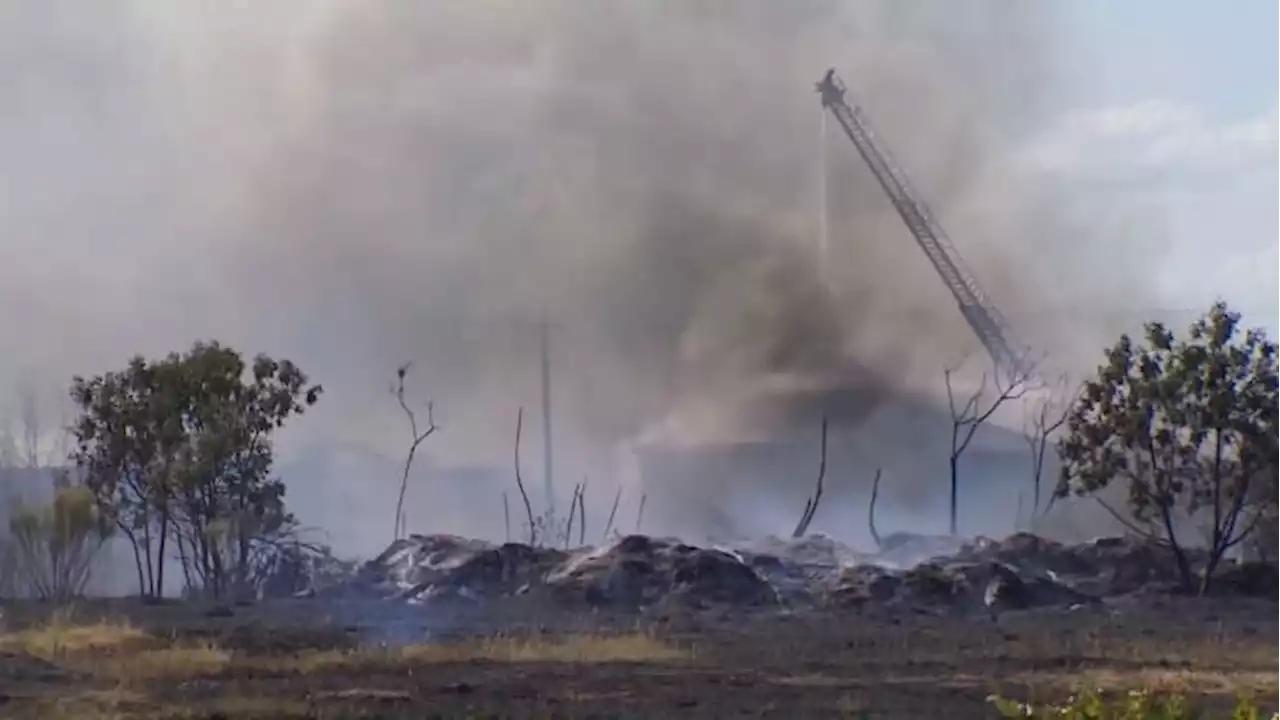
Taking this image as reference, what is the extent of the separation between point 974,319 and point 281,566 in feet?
83.3

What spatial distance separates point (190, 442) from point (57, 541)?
4919 millimetres

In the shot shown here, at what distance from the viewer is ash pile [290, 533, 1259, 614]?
1731 inches

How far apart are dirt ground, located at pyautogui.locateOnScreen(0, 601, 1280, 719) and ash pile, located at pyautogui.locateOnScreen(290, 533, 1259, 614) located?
374 cm

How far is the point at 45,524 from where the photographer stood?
4422 cm

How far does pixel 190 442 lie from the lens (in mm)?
42656

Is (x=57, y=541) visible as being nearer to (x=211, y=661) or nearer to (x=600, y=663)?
(x=211, y=661)

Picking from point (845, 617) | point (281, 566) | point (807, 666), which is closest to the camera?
point (807, 666)

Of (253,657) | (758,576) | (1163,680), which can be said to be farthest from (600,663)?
(758,576)

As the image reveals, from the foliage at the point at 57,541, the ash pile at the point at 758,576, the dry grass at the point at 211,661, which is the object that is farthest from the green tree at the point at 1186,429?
the foliage at the point at 57,541

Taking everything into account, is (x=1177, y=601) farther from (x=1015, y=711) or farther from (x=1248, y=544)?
(x=1015, y=711)

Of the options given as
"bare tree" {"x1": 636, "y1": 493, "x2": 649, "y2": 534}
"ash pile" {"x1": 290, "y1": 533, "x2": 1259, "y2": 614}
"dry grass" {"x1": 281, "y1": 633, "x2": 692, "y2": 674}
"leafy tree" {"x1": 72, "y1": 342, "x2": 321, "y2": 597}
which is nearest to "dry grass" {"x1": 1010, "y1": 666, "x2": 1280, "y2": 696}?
"dry grass" {"x1": 281, "y1": 633, "x2": 692, "y2": 674}

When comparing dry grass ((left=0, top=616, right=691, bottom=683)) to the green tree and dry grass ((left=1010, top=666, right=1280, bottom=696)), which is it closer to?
dry grass ((left=1010, top=666, right=1280, bottom=696))

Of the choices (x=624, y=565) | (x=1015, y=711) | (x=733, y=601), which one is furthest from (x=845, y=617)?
(x=1015, y=711)

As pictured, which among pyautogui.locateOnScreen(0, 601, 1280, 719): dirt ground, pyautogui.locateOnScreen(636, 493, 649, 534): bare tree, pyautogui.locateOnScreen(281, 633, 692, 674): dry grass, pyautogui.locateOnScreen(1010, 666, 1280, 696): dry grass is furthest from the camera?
pyautogui.locateOnScreen(636, 493, 649, 534): bare tree
